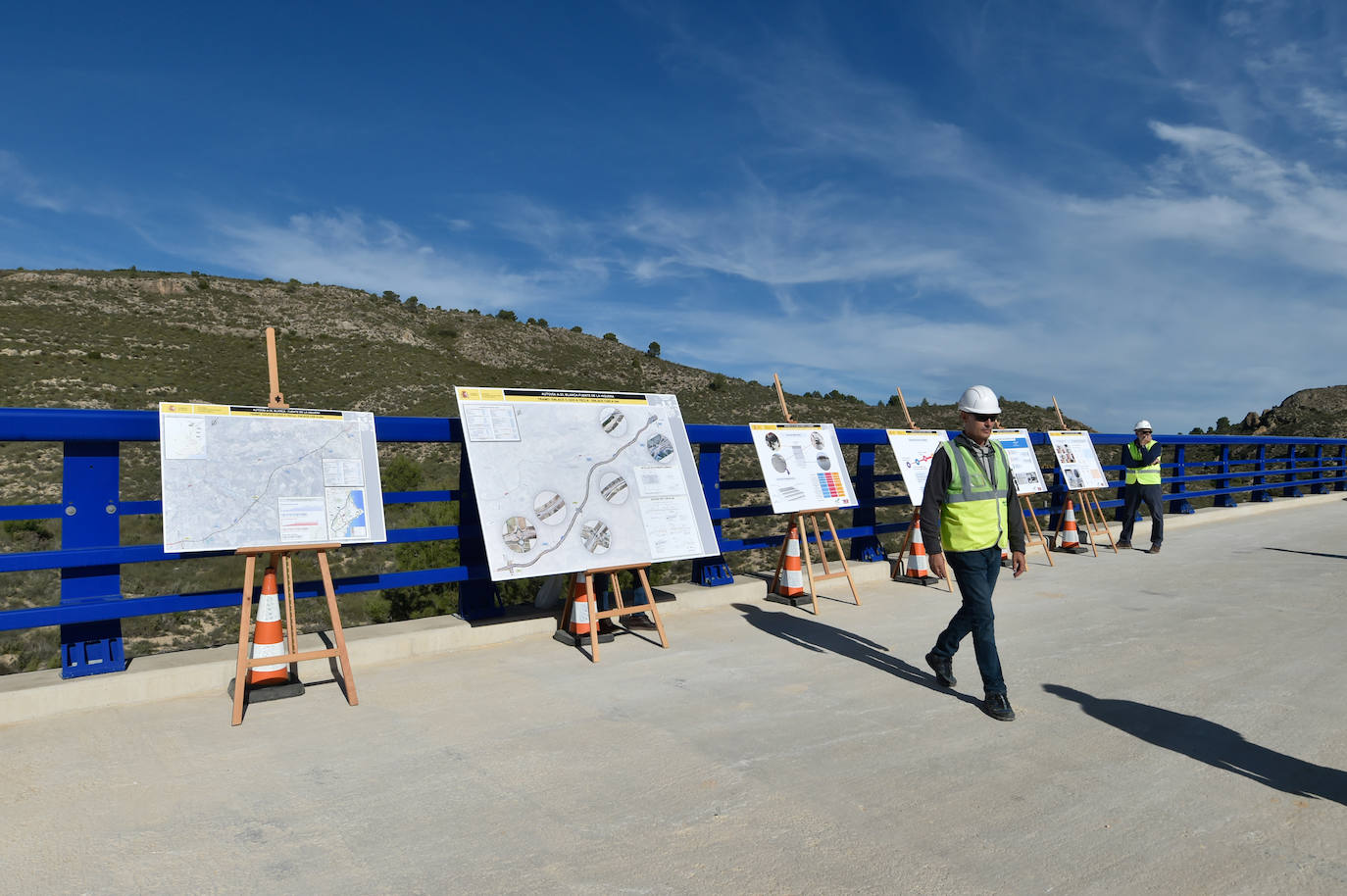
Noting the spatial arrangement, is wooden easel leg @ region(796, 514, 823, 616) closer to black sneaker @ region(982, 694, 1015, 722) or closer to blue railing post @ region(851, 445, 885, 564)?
blue railing post @ region(851, 445, 885, 564)

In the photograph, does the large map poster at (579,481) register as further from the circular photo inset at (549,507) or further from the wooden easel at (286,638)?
the wooden easel at (286,638)

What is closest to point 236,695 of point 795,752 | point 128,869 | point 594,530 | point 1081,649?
point 128,869

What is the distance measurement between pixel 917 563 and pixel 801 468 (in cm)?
208

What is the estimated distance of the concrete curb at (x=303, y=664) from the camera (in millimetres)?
4387

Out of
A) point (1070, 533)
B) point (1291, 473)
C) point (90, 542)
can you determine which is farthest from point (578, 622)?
point (1291, 473)

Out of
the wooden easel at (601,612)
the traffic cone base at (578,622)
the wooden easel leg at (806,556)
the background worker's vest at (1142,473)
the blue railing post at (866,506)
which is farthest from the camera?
the background worker's vest at (1142,473)

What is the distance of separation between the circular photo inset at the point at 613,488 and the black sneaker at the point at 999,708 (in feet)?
9.14

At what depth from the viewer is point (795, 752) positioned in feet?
12.7

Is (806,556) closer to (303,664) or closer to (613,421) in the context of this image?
(613,421)

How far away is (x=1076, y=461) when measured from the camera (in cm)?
1137

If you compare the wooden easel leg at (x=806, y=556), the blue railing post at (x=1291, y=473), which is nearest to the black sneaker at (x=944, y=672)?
the wooden easel leg at (x=806, y=556)

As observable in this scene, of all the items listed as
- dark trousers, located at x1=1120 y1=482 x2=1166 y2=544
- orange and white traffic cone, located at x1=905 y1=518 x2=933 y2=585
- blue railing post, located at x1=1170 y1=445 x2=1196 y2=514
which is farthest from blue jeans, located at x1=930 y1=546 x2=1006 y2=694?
blue railing post, located at x1=1170 y1=445 x2=1196 y2=514

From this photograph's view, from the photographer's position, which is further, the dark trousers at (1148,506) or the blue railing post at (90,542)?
the dark trousers at (1148,506)

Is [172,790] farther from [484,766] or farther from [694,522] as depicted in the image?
[694,522]
